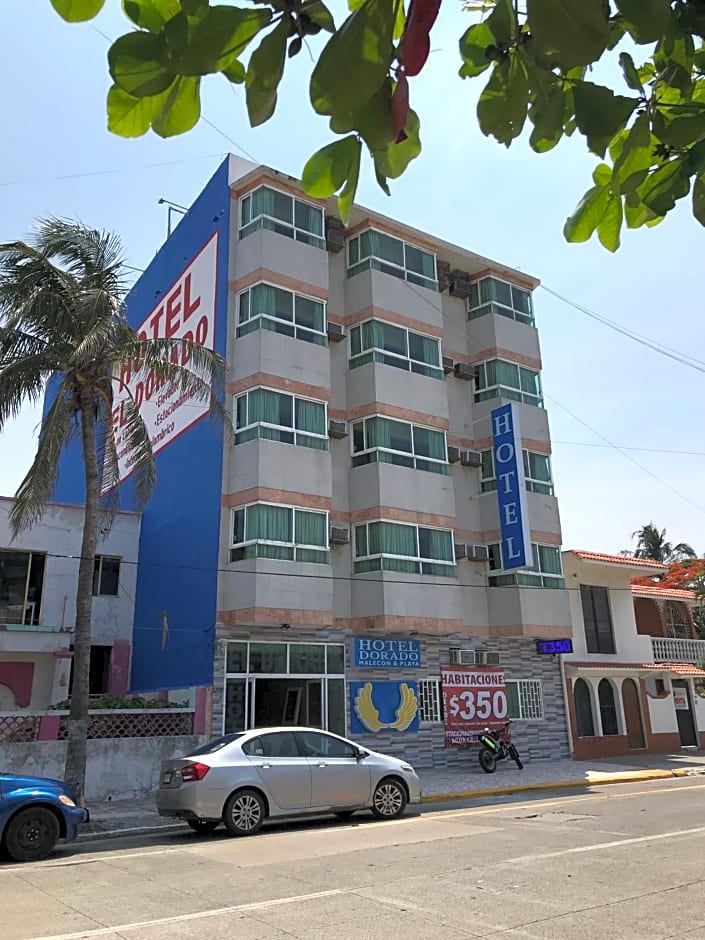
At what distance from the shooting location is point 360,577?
22500 millimetres

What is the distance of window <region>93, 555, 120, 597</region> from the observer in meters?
24.3

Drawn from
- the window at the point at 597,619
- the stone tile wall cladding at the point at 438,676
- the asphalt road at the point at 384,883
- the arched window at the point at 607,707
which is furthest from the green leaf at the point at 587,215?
the arched window at the point at 607,707

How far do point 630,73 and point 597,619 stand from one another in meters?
27.8

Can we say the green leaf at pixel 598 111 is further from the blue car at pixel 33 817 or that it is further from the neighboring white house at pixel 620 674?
the neighboring white house at pixel 620 674

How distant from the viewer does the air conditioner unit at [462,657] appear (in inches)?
941

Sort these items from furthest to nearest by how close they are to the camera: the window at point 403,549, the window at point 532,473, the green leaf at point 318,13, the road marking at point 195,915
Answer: the window at point 532,473 < the window at point 403,549 < the road marking at point 195,915 < the green leaf at point 318,13

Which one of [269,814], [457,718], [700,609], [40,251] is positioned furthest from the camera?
[700,609]

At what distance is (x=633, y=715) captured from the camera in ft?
92.0

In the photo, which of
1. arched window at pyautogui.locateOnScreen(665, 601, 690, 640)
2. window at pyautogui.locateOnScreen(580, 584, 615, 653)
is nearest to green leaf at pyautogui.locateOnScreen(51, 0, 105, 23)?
window at pyautogui.locateOnScreen(580, 584, 615, 653)

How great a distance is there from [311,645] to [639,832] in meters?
11.4

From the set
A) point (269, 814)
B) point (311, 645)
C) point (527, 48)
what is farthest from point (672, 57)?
point (311, 645)

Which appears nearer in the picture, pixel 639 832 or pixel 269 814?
pixel 639 832

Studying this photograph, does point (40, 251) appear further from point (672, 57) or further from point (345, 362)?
point (672, 57)

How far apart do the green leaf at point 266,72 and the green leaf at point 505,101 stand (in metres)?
0.53
